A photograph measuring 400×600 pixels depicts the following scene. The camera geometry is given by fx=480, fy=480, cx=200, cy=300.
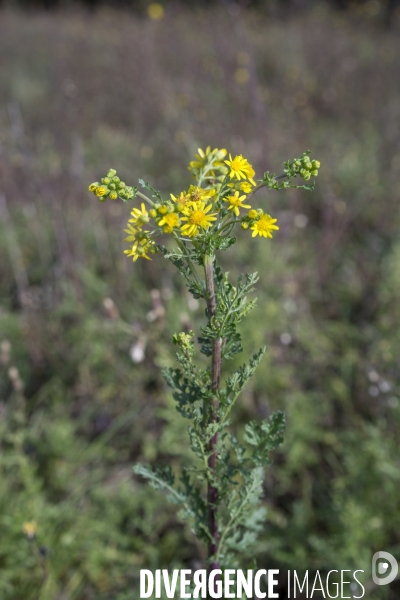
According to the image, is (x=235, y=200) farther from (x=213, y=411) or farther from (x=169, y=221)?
(x=213, y=411)

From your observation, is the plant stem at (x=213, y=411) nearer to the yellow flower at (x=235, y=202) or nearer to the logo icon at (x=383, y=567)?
the yellow flower at (x=235, y=202)

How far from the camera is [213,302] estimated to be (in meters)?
0.98

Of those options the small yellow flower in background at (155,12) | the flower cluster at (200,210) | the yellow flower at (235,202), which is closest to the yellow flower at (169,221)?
the flower cluster at (200,210)

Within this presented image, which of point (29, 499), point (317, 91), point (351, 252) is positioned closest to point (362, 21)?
point (317, 91)

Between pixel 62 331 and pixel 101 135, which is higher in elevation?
pixel 101 135

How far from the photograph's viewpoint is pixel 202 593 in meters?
1.17

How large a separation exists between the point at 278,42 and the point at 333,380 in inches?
→ 245

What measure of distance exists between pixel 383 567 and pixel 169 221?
166 centimetres

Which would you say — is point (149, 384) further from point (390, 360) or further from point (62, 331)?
point (390, 360)

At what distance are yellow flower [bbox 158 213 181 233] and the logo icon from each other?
1603 mm

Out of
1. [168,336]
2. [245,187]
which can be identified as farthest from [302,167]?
[168,336]

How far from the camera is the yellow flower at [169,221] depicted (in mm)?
872

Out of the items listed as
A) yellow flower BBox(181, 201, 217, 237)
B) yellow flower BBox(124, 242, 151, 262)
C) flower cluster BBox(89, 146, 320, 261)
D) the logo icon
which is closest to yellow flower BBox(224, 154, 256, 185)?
flower cluster BBox(89, 146, 320, 261)

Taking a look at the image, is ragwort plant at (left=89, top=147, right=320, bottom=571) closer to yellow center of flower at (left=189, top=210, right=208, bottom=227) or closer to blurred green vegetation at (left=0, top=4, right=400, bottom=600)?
yellow center of flower at (left=189, top=210, right=208, bottom=227)
